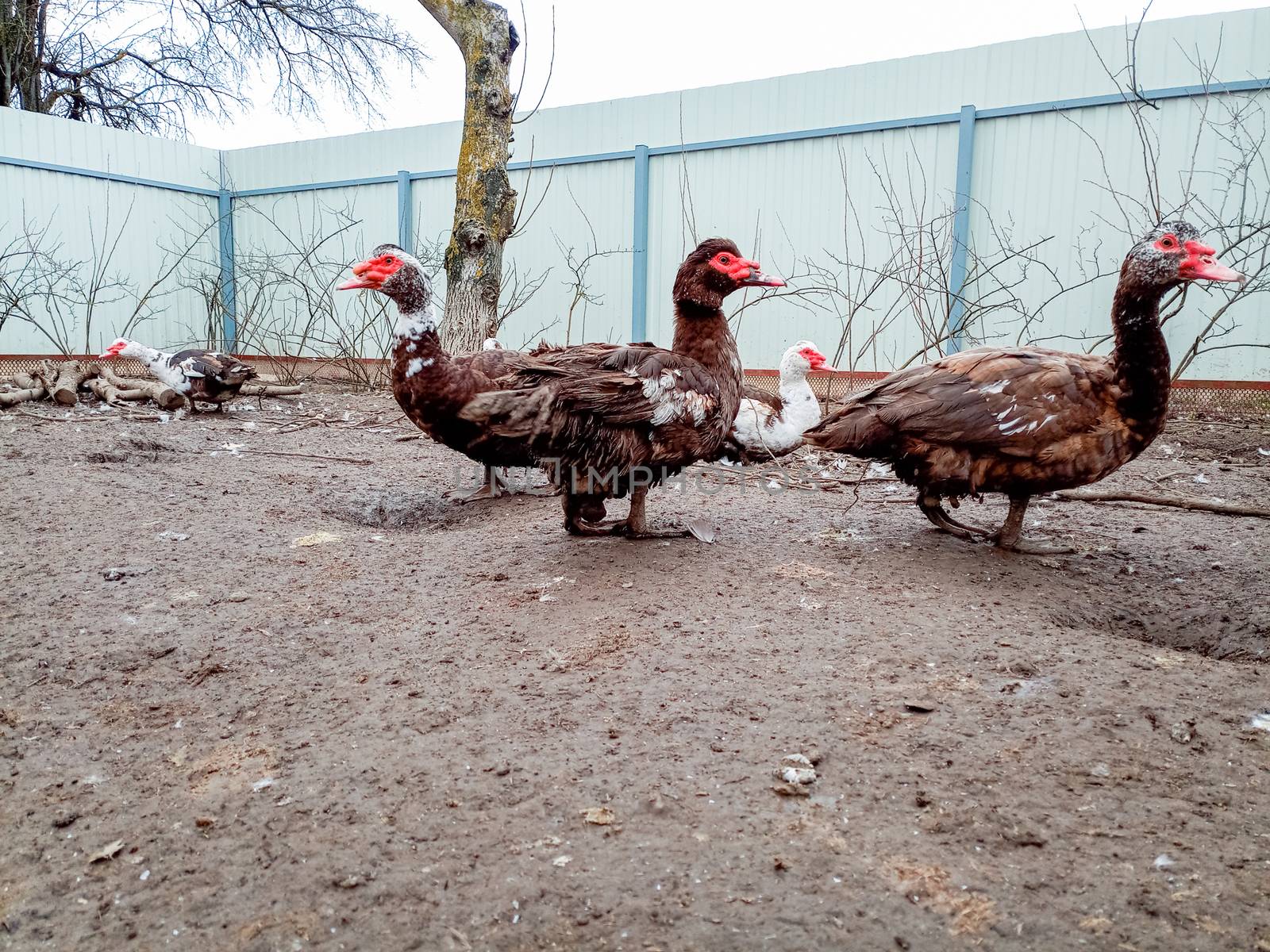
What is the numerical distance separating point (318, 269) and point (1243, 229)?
10997mm

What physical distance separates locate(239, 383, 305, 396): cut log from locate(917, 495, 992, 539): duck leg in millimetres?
6955

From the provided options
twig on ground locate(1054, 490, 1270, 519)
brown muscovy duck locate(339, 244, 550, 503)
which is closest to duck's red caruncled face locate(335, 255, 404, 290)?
brown muscovy duck locate(339, 244, 550, 503)

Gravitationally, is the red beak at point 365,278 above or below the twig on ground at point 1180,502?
above

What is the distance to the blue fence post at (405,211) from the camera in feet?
35.2

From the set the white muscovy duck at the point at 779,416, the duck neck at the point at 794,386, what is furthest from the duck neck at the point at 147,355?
the duck neck at the point at 794,386

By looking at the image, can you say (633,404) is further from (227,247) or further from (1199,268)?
(227,247)

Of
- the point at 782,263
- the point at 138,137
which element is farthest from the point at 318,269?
the point at 782,263

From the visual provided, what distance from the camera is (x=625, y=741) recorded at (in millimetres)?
1912

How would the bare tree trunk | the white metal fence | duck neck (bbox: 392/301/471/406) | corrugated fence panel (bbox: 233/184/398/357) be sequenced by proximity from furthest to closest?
corrugated fence panel (bbox: 233/184/398/357), the white metal fence, the bare tree trunk, duck neck (bbox: 392/301/471/406)

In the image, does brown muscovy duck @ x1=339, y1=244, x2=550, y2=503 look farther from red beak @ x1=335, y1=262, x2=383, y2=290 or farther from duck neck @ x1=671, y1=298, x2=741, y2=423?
duck neck @ x1=671, y1=298, x2=741, y2=423

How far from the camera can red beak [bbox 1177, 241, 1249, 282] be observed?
10.3 ft

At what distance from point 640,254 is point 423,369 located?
18.9ft

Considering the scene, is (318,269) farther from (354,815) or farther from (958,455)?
(354,815)

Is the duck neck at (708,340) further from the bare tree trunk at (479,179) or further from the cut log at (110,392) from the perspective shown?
the cut log at (110,392)
